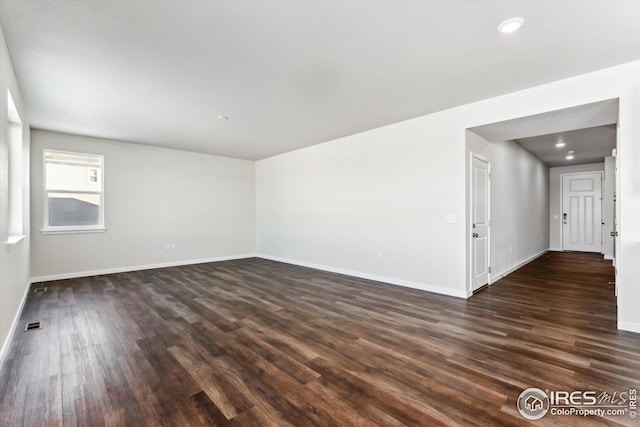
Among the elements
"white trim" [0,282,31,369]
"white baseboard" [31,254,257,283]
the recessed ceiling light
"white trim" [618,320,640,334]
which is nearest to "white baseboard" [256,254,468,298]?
"white trim" [618,320,640,334]

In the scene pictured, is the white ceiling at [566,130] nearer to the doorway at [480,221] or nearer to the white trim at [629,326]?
the doorway at [480,221]

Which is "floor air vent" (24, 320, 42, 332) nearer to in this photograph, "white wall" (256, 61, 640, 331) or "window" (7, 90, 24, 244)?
"window" (7, 90, 24, 244)

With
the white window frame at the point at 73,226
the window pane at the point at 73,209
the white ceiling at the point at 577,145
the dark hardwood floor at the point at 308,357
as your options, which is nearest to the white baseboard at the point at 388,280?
the dark hardwood floor at the point at 308,357

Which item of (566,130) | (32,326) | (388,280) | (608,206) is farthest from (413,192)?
(608,206)

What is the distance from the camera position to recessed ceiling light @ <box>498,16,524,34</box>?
2270mm

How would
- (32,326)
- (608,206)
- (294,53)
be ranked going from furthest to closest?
(608,206) → (32,326) → (294,53)

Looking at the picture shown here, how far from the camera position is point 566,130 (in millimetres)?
4125

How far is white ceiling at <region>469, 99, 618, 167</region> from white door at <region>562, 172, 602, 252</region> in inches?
60.4

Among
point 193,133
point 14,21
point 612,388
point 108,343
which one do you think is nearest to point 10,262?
point 108,343

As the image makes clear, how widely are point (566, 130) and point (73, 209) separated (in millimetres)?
8488

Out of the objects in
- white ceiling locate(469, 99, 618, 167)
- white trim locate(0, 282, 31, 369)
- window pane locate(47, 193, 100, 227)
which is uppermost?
white ceiling locate(469, 99, 618, 167)

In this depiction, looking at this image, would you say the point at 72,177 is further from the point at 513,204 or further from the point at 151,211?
the point at 513,204

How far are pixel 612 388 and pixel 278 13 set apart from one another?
3.61 meters

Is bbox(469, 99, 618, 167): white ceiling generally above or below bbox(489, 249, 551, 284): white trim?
above
